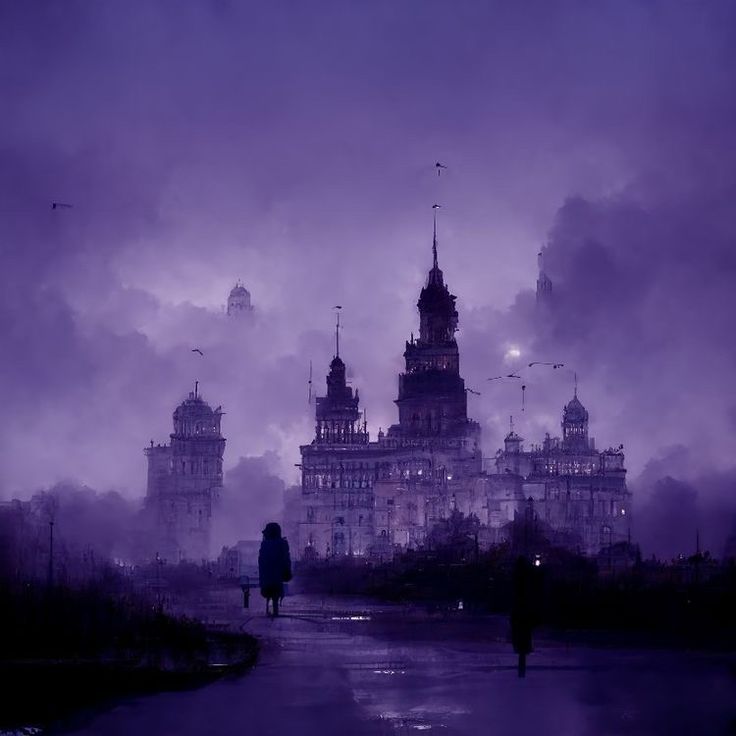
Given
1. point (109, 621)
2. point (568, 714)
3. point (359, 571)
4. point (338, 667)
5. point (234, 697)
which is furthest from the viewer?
point (359, 571)

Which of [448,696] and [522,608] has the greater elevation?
[522,608]

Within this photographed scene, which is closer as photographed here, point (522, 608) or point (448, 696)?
point (448, 696)

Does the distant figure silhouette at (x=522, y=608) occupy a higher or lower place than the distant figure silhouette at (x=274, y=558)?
lower

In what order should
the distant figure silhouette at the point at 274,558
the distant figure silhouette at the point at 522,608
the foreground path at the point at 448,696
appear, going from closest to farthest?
the foreground path at the point at 448,696, the distant figure silhouette at the point at 522,608, the distant figure silhouette at the point at 274,558

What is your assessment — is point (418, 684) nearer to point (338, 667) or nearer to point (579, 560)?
point (338, 667)

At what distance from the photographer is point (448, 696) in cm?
2339

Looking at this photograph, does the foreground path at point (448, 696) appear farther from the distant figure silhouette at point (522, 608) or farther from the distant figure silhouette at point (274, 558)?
the distant figure silhouette at point (274, 558)

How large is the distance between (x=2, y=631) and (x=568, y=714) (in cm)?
1590

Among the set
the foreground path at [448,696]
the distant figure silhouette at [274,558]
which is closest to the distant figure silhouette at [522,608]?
the foreground path at [448,696]

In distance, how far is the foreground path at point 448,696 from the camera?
1972cm

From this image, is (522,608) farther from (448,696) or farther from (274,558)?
(274,558)

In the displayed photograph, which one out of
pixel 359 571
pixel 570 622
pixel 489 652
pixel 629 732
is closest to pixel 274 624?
pixel 570 622

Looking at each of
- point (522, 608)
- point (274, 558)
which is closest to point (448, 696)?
point (522, 608)

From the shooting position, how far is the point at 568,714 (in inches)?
824
